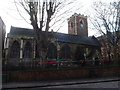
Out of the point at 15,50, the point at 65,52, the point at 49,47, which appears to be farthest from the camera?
the point at 65,52

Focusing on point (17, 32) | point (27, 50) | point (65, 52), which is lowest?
point (65, 52)

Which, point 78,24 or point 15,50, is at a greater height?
point 78,24

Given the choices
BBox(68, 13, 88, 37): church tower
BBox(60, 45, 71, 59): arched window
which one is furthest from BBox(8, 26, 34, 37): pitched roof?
BBox(68, 13, 88, 37): church tower

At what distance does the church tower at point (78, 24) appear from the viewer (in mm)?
43269

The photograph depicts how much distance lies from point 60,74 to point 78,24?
32624 mm

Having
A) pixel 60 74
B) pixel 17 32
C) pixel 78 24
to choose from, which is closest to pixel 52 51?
pixel 17 32

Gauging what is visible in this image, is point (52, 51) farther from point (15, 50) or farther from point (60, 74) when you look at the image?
point (60, 74)

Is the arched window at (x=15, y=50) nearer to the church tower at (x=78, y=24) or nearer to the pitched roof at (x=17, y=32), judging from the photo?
the pitched roof at (x=17, y=32)

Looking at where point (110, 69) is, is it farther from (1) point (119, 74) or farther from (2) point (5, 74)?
(2) point (5, 74)

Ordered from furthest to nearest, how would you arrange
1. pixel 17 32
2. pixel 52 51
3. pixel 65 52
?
pixel 65 52
pixel 52 51
pixel 17 32

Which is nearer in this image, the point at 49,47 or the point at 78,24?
the point at 49,47

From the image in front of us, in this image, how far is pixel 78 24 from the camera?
44031 millimetres

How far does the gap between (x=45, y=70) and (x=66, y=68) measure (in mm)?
Answer: 2670

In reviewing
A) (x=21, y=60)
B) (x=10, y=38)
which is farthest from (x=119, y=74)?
(x=10, y=38)
